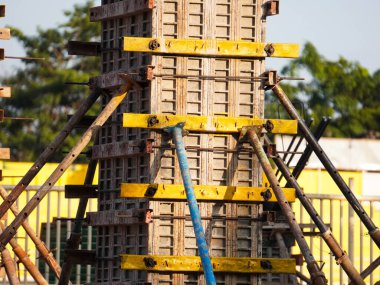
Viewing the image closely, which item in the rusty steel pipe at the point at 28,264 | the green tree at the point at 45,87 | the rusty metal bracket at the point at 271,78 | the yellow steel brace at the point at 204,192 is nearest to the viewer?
the yellow steel brace at the point at 204,192

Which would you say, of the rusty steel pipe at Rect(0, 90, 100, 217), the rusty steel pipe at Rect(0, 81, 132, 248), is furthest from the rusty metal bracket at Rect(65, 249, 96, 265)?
the rusty steel pipe at Rect(0, 81, 132, 248)

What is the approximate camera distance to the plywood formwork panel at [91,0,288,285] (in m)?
23.2

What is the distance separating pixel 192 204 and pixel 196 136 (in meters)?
1.91

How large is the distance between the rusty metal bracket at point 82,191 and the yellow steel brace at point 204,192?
1.88m

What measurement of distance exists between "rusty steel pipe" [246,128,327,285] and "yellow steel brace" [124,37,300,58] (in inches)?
44.9

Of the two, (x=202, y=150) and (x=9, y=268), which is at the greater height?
(x=202, y=150)

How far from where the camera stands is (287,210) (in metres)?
22.3

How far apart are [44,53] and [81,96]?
12.8 feet

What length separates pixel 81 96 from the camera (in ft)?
265

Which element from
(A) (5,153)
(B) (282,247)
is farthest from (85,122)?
(B) (282,247)

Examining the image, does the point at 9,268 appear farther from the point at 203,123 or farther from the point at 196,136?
the point at 203,123

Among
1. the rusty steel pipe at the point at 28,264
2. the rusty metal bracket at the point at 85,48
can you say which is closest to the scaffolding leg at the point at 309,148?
the rusty metal bracket at the point at 85,48

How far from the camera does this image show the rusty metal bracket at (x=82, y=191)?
81.0ft

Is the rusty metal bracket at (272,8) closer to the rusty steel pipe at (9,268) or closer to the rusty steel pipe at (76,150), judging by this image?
the rusty steel pipe at (76,150)
